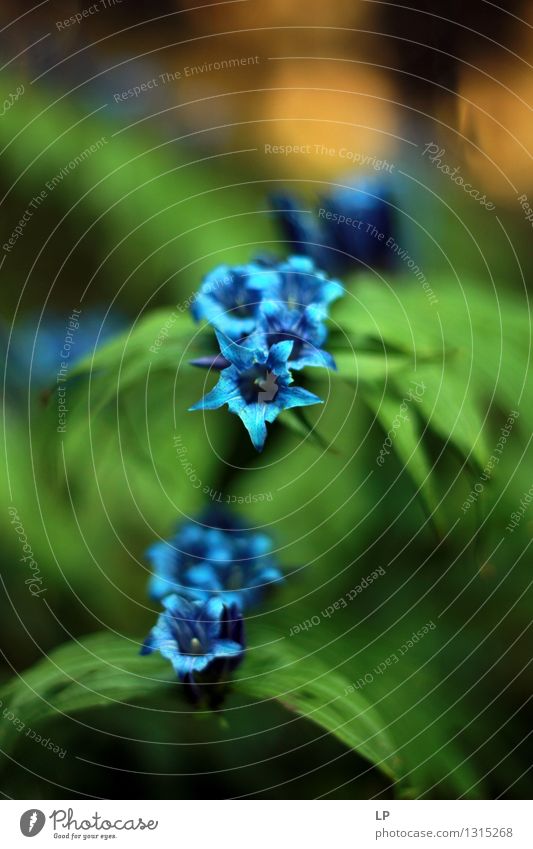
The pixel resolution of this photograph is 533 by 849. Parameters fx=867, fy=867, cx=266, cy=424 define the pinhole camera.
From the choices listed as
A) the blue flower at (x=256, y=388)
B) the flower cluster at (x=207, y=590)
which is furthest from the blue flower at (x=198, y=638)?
the blue flower at (x=256, y=388)

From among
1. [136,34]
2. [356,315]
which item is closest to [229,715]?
[356,315]

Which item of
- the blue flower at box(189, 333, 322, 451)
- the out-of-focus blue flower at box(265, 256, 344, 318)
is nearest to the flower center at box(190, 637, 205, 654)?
the blue flower at box(189, 333, 322, 451)

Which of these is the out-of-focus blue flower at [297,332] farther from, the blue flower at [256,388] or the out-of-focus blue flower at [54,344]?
the out-of-focus blue flower at [54,344]

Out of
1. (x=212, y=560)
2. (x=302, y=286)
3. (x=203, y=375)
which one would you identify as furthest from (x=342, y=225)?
(x=212, y=560)

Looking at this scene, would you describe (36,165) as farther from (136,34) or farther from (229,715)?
(229,715)

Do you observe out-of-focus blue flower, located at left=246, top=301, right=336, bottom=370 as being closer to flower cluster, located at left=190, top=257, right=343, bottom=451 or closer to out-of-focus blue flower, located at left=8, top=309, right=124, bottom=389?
flower cluster, located at left=190, top=257, right=343, bottom=451
